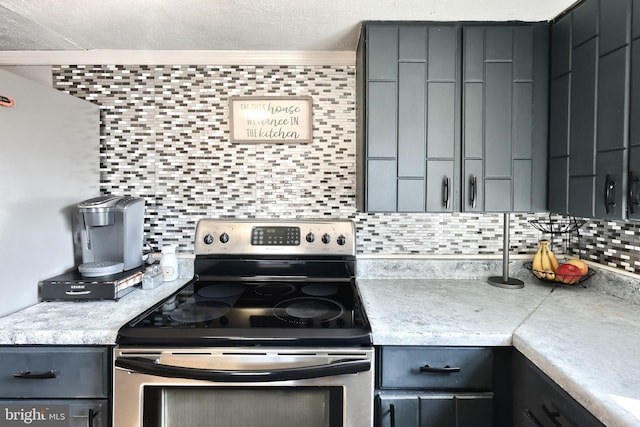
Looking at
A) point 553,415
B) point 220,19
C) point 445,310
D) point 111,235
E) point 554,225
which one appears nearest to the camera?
point 553,415

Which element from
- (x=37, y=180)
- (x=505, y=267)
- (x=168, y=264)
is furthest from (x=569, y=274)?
(x=37, y=180)

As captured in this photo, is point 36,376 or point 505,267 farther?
point 505,267

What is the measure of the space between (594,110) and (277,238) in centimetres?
140

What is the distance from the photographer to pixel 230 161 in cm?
174

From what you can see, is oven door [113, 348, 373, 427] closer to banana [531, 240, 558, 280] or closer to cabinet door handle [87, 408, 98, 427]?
cabinet door handle [87, 408, 98, 427]

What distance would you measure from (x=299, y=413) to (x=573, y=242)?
1.61 m

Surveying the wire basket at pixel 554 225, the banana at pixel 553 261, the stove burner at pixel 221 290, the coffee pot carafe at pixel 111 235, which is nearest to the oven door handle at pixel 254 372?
the stove burner at pixel 221 290

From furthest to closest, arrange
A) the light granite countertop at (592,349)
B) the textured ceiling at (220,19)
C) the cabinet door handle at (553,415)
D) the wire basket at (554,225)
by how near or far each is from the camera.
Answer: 1. the wire basket at (554,225)
2. the textured ceiling at (220,19)
3. the cabinet door handle at (553,415)
4. the light granite countertop at (592,349)

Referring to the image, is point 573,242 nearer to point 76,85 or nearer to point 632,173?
point 632,173

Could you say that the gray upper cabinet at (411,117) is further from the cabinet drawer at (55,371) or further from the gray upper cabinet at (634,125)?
the cabinet drawer at (55,371)

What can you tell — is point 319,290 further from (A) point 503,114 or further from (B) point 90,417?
(A) point 503,114

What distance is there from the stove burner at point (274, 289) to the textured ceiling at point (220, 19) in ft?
3.95

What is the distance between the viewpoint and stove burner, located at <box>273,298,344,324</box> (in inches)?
45.5

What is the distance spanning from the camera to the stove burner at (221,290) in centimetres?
141
